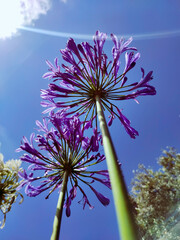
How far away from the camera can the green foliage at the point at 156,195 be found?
71.6 feet

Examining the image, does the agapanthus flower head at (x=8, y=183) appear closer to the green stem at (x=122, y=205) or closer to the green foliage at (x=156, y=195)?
the green stem at (x=122, y=205)

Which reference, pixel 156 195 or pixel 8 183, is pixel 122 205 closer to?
pixel 8 183

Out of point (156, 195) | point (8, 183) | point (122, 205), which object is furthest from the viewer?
point (156, 195)

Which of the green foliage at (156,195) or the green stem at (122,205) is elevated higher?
the green foliage at (156,195)

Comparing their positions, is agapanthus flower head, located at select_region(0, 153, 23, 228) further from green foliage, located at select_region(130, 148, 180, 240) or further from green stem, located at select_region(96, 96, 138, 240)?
green foliage, located at select_region(130, 148, 180, 240)

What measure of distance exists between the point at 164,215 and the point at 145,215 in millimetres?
2435

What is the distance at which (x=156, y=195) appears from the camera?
78.9 feet

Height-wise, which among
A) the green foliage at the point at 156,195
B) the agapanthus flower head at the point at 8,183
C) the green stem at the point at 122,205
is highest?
the green foliage at the point at 156,195

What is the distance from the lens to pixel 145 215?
75.3 ft

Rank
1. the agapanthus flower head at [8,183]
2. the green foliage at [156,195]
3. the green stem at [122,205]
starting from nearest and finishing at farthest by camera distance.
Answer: the green stem at [122,205], the agapanthus flower head at [8,183], the green foliage at [156,195]

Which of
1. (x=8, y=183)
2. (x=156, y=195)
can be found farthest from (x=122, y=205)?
(x=156, y=195)

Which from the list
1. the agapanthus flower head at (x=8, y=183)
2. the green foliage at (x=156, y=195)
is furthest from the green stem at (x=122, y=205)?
the green foliage at (x=156, y=195)

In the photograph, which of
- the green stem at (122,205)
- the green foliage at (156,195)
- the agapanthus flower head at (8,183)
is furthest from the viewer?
the green foliage at (156,195)

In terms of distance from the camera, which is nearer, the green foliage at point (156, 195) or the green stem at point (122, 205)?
the green stem at point (122, 205)
